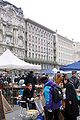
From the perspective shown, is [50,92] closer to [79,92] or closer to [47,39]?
[79,92]

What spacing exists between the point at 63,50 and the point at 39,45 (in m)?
31.7

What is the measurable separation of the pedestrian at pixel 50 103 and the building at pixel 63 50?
4619 inches

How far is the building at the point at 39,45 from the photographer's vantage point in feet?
313

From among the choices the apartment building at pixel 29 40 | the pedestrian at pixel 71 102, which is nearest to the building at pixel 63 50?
the apartment building at pixel 29 40

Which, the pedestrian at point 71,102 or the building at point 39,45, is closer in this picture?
the pedestrian at point 71,102

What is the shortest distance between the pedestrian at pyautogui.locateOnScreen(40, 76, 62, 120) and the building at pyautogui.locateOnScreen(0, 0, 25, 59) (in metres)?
66.6

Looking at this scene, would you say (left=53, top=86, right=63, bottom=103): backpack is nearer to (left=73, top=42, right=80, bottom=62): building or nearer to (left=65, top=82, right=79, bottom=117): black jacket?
(left=65, top=82, right=79, bottom=117): black jacket

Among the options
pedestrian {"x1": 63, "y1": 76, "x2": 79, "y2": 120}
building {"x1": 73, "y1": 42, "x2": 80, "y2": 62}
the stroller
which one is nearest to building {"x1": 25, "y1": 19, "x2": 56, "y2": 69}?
building {"x1": 73, "y1": 42, "x2": 80, "y2": 62}

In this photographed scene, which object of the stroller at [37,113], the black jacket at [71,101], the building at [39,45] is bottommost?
the stroller at [37,113]

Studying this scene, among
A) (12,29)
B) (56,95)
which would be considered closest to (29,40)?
(12,29)

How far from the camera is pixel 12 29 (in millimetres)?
82125

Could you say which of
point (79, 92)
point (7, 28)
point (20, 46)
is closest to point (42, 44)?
point (20, 46)

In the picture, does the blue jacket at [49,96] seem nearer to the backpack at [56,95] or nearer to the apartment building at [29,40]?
the backpack at [56,95]

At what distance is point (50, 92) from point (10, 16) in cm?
7478
